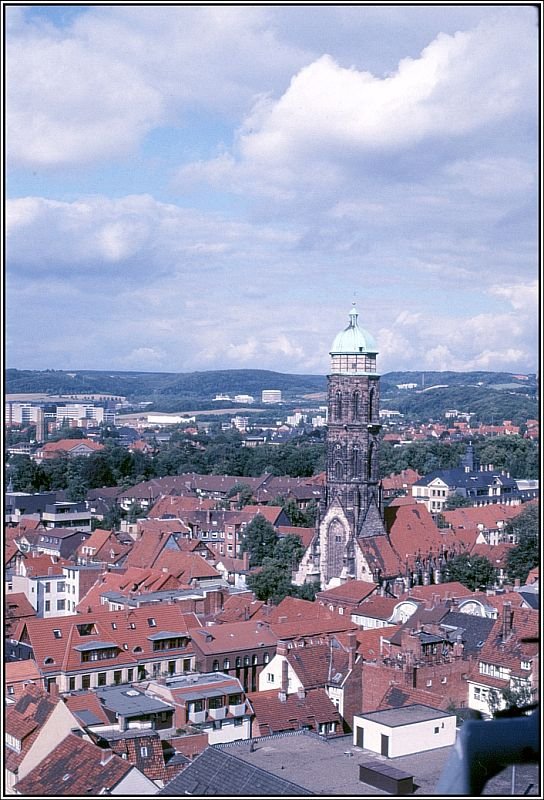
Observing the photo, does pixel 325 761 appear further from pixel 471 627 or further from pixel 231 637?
pixel 231 637

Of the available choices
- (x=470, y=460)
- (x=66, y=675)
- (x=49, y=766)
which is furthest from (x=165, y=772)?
(x=470, y=460)

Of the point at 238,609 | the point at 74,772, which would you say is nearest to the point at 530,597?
the point at 238,609

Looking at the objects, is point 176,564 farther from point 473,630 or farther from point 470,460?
point 470,460

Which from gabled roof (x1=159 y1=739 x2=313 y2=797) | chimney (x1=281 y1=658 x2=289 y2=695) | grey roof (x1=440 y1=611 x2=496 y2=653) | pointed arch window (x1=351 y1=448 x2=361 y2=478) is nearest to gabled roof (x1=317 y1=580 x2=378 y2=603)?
pointed arch window (x1=351 y1=448 x2=361 y2=478)

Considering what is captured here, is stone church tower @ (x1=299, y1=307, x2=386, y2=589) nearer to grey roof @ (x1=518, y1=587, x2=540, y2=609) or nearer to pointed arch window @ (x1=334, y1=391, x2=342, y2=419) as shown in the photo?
pointed arch window @ (x1=334, y1=391, x2=342, y2=419)

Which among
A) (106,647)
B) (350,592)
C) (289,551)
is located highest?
(106,647)
